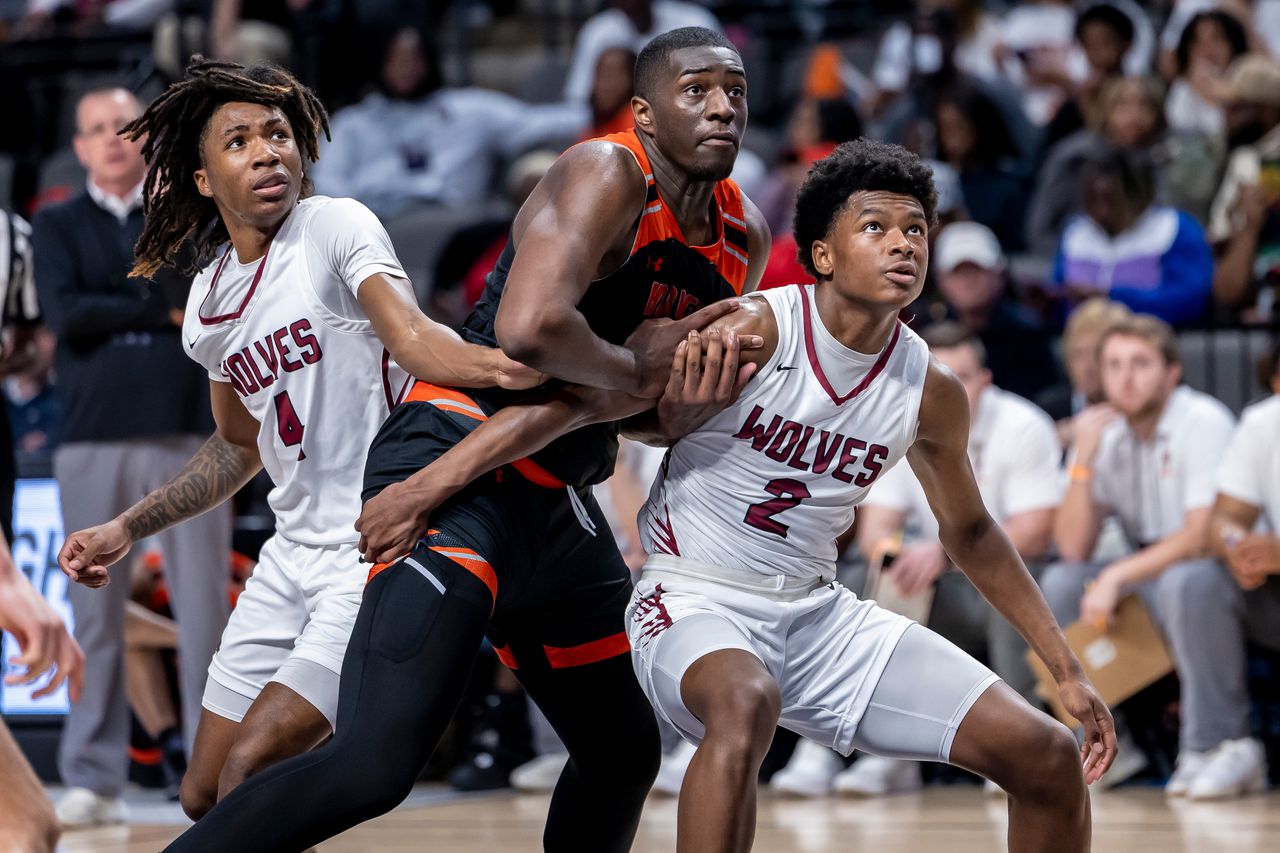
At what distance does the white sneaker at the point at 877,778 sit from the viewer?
6531 millimetres

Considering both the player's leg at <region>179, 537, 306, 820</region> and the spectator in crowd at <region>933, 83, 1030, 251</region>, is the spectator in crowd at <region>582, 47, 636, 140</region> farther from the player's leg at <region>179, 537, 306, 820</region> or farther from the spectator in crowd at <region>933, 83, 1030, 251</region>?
the player's leg at <region>179, 537, 306, 820</region>

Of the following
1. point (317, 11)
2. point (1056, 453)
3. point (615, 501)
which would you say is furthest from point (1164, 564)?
point (317, 11)

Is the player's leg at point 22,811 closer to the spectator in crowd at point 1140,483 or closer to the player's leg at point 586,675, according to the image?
the player's leg at point 586,675

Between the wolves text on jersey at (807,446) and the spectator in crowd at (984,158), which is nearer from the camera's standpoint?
the wolves text on jersey at (807,446)

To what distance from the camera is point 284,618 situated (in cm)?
384

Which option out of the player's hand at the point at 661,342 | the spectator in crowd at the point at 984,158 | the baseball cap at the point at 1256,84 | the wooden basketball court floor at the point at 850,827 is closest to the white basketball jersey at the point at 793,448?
the player's hand at the point at 661,342

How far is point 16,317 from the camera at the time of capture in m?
6.30

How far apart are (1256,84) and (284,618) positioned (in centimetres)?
608

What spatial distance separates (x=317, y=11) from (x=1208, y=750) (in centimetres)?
739

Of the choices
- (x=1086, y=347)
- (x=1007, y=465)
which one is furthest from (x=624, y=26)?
(x=1007, y=465)

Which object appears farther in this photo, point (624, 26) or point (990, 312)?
point (624, 26)

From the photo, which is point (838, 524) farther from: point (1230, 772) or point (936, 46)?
point (936, 46)

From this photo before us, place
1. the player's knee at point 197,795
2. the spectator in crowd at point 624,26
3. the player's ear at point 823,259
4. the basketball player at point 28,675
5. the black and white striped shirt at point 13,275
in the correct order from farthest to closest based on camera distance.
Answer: the spectator in crowd at point 624,26
the black and white striped shirt at point 13,275
the player's knee at point 197,795
the player's ear at point 823,259
the basketball player at point 28,675

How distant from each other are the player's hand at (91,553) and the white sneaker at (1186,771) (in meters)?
3.99
